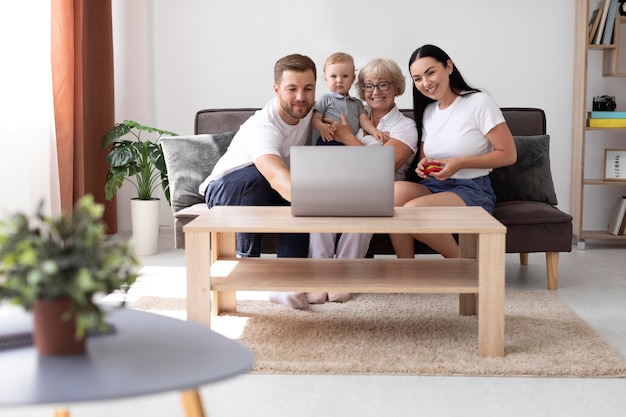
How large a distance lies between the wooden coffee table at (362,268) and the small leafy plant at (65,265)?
125 centimetres

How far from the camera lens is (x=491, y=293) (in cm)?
257

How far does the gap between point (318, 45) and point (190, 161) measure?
1578mm

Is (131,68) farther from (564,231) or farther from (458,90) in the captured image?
(564,231)

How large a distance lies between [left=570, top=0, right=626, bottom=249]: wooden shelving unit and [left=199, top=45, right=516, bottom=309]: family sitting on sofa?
149 centimetres

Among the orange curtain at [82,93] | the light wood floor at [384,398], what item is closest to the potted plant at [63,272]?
the light wood floor at [384,398]

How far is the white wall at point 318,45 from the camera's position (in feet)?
16.8

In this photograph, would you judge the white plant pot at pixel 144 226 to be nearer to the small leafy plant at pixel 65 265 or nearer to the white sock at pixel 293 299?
the white sock at pixel 293 299

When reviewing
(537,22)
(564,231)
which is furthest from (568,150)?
(564,231)

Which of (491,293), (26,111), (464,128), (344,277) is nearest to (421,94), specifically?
(464,128)

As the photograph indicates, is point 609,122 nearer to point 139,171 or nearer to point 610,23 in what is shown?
point 610,23

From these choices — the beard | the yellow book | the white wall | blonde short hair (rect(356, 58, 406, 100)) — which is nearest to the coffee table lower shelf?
the beard

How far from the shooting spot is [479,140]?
3529 millimetres

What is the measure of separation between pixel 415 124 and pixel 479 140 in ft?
1.03

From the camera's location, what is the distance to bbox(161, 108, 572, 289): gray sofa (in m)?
3.59
